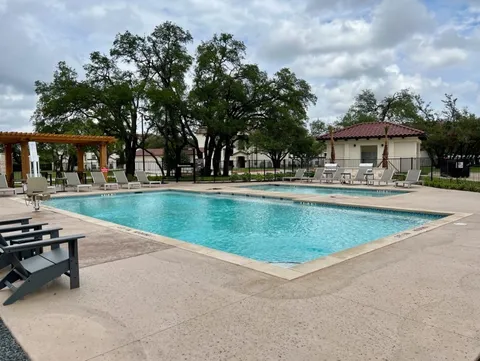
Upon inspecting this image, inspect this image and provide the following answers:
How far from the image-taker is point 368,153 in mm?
27453

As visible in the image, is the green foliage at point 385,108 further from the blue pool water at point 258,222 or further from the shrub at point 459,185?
the blue pool water at point 258,222

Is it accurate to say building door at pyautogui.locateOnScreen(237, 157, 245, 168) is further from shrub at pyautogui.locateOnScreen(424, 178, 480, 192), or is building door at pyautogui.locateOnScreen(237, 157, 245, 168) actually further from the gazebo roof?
shrub at pyautogui.locateOnScreen(424, 178, 480, 192)

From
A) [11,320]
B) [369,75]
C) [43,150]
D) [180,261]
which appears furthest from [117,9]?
[369,75]

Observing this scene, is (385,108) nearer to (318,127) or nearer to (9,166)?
(318,127)

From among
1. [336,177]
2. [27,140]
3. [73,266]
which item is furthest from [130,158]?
[73,266]

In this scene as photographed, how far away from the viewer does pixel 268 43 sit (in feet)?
61.7

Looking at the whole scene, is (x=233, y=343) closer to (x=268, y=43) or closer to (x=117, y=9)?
(x=117, y=9)

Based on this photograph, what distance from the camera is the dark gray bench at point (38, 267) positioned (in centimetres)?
324

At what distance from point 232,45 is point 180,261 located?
2256 centimetres

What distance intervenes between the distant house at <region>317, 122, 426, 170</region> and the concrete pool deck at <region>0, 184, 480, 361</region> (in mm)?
22375

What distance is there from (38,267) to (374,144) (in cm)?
2648

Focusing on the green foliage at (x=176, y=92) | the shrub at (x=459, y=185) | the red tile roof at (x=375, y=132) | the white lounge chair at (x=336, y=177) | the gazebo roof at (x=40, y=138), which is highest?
the green foliage at (x=176, y=92)

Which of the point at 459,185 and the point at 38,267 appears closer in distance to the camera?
the point at 38,267

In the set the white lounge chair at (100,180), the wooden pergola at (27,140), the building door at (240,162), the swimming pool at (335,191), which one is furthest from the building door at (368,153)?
the building door at (240,162)
